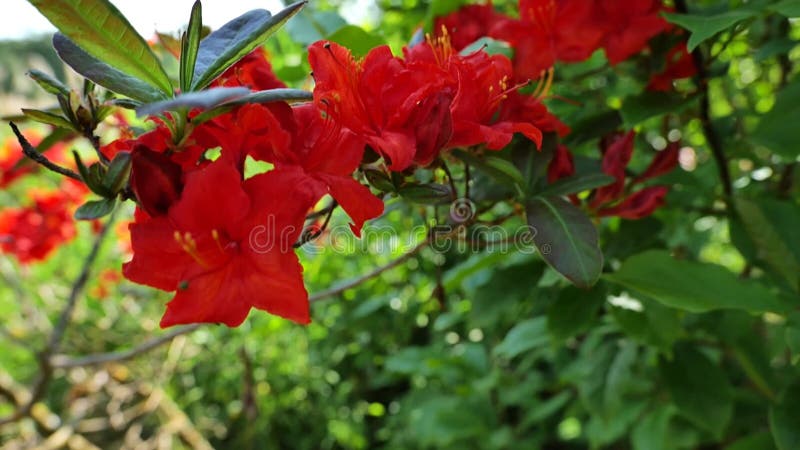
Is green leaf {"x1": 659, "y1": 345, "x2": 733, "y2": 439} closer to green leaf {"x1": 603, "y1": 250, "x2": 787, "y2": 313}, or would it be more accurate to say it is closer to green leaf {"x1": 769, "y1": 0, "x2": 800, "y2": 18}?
green leaf {"x1": 603, "y1": 250, "x2": 787, "y2": 313}

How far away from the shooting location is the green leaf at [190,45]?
49 cm

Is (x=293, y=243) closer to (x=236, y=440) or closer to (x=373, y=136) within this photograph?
(x=373, y=136)

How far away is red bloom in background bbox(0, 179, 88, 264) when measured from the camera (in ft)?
6.43

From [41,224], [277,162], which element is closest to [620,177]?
[277,162]

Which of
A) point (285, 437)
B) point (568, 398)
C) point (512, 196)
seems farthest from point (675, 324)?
point (285, 437)

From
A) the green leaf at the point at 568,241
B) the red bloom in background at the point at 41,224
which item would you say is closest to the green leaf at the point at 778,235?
the green leaf at the point at 568,241

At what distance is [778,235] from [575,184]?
0.31 meters

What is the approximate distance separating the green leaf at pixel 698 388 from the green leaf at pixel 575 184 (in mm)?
424

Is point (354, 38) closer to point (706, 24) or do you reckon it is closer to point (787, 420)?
point (706, 24)

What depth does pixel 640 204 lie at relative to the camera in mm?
718

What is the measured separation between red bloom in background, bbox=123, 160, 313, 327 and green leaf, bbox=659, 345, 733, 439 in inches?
25.8

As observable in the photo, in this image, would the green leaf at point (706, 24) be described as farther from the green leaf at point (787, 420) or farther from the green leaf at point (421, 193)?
the green leaf at point (787, 420)

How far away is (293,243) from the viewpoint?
0.51 meters

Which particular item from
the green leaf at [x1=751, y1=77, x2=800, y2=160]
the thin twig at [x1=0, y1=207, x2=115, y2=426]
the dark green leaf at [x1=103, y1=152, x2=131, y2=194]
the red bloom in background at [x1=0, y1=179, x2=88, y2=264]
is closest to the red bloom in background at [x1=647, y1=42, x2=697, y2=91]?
the green leaf at [x1=751, y1=77, x2=800, y2=160]
